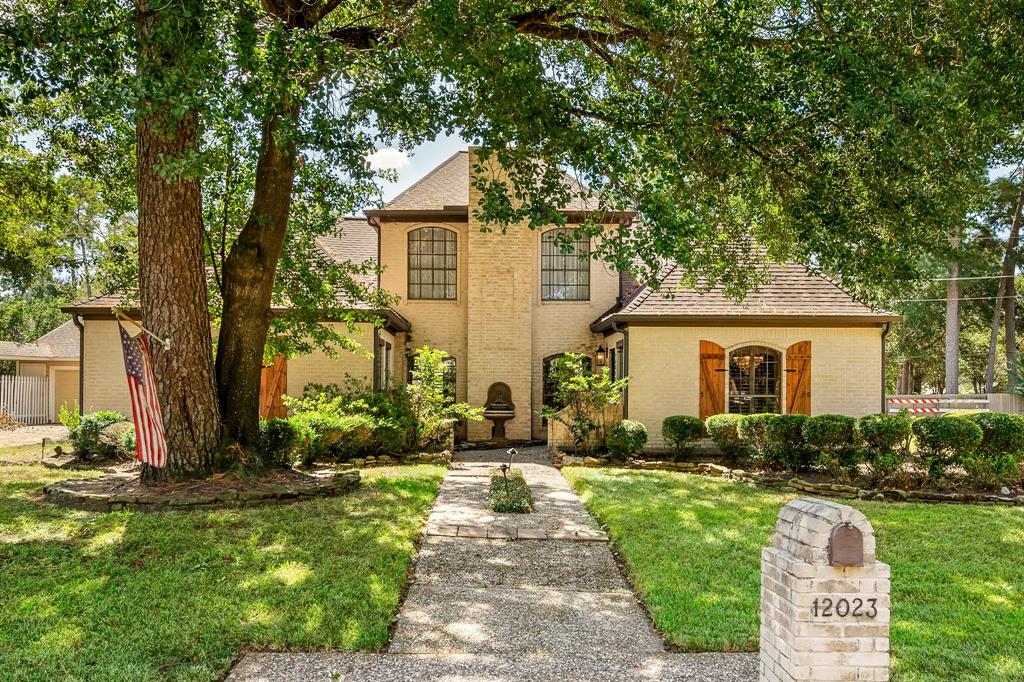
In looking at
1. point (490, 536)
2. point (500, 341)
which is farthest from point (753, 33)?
point (500, 341)

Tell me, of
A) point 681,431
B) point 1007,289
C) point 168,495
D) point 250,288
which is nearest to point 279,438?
point 250,288

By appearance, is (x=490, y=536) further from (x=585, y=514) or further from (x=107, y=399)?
(x=107, y=399)

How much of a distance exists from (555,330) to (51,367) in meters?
21.7

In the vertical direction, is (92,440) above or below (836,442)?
below

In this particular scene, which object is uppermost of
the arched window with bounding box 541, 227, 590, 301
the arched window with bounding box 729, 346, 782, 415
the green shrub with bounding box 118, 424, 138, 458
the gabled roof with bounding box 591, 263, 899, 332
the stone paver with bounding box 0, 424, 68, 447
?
the arched window with bounding box 541, 227, 590, 301

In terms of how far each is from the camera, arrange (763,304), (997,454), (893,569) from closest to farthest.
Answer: (893,569) → (997,454) → (763,304)

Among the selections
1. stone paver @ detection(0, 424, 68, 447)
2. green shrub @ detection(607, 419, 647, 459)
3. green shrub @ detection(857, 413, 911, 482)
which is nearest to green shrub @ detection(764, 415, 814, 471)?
green shrub @ detection(857, 413, 911, 482)

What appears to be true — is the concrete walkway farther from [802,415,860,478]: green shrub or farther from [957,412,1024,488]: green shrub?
[957,412,1024,488]: green shrub

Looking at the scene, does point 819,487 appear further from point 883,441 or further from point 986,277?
point 986,277

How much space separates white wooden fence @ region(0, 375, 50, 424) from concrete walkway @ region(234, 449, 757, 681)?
75.0 feet

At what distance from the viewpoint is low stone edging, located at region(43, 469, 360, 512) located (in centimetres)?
834

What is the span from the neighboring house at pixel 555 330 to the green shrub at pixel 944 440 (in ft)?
10.8

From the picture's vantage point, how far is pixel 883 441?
11.0 m

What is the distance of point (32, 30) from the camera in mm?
6188
